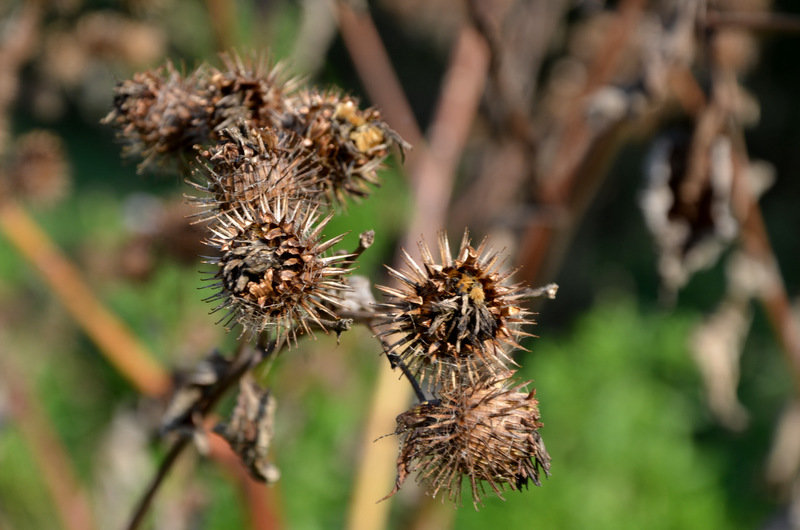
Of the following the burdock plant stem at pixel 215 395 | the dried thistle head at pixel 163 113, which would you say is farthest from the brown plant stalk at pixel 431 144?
the dried thistle head at pixel 163 113

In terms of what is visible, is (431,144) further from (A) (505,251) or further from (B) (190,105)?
(B) (190,105)

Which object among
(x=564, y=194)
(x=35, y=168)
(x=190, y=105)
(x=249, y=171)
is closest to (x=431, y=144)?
(x=564, y=194)

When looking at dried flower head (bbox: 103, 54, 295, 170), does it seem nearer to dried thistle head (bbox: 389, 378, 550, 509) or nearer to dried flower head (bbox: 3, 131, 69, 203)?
dried thistle head (bbox: 389, 378, 550, 509)

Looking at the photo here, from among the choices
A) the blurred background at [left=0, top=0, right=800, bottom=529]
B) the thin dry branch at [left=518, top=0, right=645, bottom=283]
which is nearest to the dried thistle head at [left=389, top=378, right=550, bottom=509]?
the blurred background at [left=0, top=0, right=800, bottom=529]

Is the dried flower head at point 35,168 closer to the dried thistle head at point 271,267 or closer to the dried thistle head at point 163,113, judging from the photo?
the dried thistle head at point 163,113

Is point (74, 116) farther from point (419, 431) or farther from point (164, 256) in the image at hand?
point (419, 431)

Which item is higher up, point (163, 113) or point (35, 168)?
point (35, 168)

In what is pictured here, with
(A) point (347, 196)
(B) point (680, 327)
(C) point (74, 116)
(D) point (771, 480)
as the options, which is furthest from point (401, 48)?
(A) point (347, 196)
